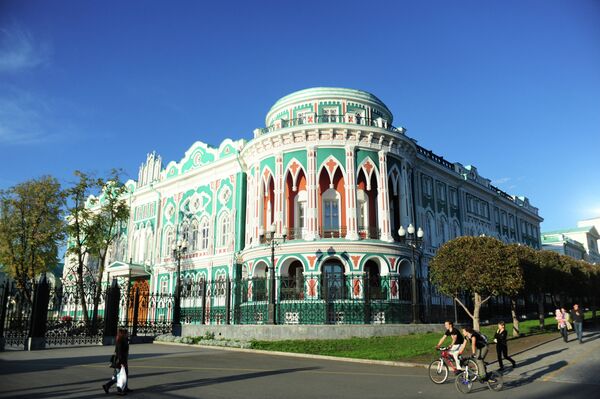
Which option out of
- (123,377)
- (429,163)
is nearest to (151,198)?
(429,163)

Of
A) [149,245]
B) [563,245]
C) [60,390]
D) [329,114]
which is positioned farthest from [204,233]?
[563,245]

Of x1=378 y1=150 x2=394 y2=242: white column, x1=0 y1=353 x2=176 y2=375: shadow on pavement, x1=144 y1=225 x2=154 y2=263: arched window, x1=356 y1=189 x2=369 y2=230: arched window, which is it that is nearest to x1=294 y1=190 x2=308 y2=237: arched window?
x1=356 y1=189 x2=369 y2=230: arched window

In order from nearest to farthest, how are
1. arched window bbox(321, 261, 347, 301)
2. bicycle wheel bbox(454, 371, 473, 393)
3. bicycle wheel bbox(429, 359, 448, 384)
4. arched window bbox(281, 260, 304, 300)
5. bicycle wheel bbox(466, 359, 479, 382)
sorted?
bicycle wheel bbox(454, 371, 473, 393) < bicycle wheel bbox(466, 359, 479, 382) < bicycle wheel bbox(429, 359, 448, 384) < arched window bbox(321, 261, 347, 301) < arched window bbox(281, 260, 304, 300)

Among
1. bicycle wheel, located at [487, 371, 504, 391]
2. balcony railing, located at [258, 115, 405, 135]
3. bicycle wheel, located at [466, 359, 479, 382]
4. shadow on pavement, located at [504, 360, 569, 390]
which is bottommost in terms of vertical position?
shadow on pavement, located at [504, 360, 569, 390]

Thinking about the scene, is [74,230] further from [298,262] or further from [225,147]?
[298,262]

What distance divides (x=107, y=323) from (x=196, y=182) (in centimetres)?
1773

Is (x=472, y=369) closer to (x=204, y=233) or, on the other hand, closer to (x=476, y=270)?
(x=476, y=270)

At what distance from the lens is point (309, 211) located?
27.0 meters

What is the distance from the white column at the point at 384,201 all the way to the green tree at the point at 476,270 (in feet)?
15.7

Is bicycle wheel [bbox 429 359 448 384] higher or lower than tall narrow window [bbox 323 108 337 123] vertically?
lower

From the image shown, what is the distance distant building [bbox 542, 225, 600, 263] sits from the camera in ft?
219

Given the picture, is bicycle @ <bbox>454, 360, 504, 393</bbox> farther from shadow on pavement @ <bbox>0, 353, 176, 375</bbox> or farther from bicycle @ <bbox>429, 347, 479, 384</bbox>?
shadow on pavement @ <bbox>0, 353, 176, 375</bbox>

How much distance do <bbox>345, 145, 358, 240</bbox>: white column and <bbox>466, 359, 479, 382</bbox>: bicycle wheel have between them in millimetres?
15617

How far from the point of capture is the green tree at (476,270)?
21.1 meters
